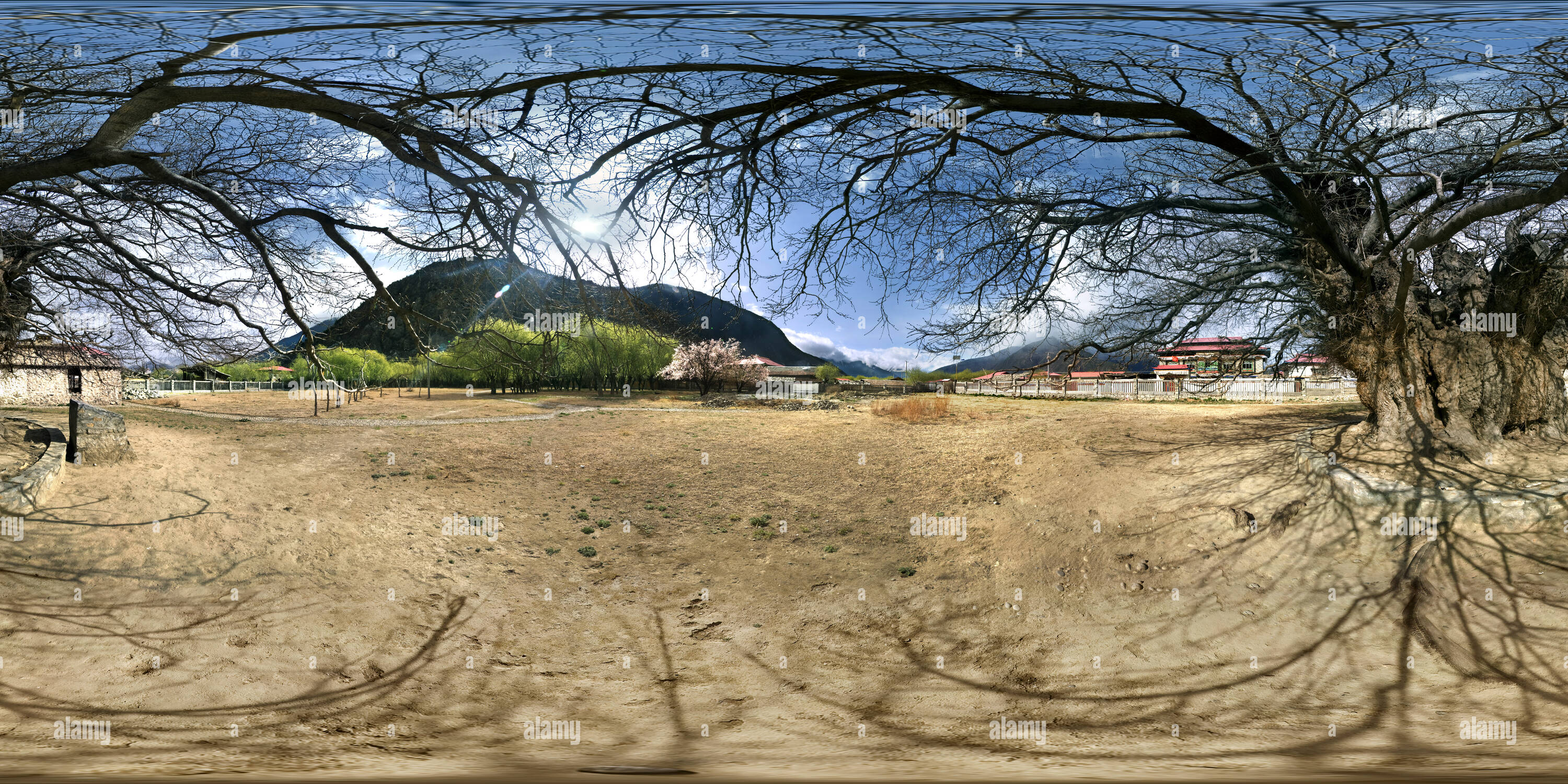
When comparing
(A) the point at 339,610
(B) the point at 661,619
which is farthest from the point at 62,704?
(B) the point at 661,619

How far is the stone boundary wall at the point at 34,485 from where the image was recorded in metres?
8.25

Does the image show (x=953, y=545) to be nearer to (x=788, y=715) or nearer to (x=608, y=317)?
(x=788, y=715)

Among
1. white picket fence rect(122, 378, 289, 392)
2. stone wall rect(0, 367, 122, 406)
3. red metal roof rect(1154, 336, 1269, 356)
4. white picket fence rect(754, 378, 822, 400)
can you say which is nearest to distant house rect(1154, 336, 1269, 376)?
red metal roof rect(1154, 336, 1269, 356)

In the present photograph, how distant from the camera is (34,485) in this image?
8.61m

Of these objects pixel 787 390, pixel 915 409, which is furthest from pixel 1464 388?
pixel 787 390

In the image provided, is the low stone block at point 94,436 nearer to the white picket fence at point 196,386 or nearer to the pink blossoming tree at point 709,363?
the white picket fence at point 196,386

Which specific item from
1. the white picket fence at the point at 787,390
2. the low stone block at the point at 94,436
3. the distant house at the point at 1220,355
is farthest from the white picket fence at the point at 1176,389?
the low stone block at the point at 94,436

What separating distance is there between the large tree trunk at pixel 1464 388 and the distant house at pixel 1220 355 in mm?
1317

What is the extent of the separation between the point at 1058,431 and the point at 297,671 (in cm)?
1149

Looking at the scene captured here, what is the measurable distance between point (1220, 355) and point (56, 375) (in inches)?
1014

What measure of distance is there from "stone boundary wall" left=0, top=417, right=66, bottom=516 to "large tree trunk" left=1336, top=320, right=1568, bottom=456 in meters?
17.5

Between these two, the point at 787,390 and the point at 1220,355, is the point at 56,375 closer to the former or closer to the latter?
the point at 787,390

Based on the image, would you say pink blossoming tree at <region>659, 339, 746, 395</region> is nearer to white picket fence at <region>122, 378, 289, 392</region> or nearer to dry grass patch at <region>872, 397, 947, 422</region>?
dry grass patch at <region>872, 397, 947, 422</region>

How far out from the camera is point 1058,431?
12859mm
